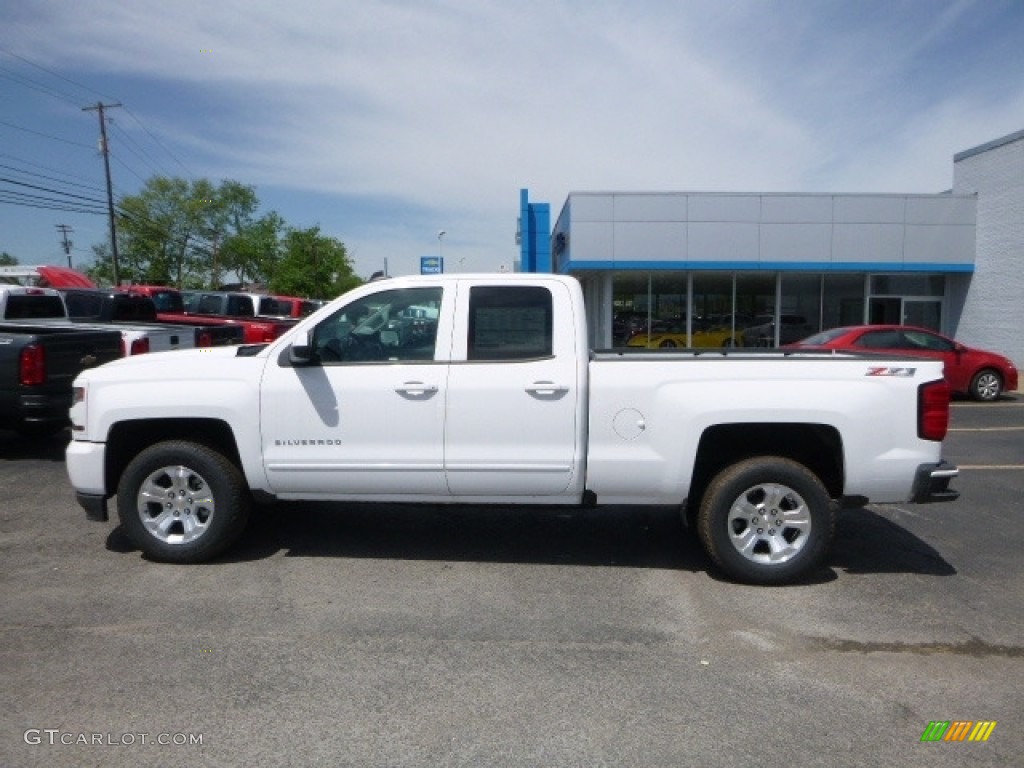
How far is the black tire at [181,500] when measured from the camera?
5188 millimetres

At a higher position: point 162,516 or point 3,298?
point 3,298

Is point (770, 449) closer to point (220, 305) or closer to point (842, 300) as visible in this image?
point (220, 305)

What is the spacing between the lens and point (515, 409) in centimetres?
497

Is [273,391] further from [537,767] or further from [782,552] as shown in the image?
[782,552]

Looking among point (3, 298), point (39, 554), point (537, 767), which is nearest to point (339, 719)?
point (537, 767)

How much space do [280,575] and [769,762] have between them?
3.31 metres

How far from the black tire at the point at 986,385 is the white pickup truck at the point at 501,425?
11.2 m

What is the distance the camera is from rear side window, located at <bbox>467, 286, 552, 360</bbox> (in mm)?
5090

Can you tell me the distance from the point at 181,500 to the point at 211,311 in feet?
53.6

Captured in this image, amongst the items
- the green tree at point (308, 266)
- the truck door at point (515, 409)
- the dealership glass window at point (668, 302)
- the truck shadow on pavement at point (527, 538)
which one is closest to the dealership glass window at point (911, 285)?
the dealership glass window at point (668, 302)

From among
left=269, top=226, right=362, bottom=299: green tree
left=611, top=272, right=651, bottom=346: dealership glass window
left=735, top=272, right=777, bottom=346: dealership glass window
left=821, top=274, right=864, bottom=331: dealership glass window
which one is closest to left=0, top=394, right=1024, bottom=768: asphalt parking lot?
left=611, top=272, right=651, bottom=346: dealership glass window

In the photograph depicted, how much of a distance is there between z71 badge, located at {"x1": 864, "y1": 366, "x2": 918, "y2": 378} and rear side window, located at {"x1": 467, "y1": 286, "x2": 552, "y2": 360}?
204cm

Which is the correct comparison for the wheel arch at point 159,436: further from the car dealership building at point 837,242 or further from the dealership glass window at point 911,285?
the dealership glass window at point 911,285

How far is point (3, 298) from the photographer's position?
443 inches
